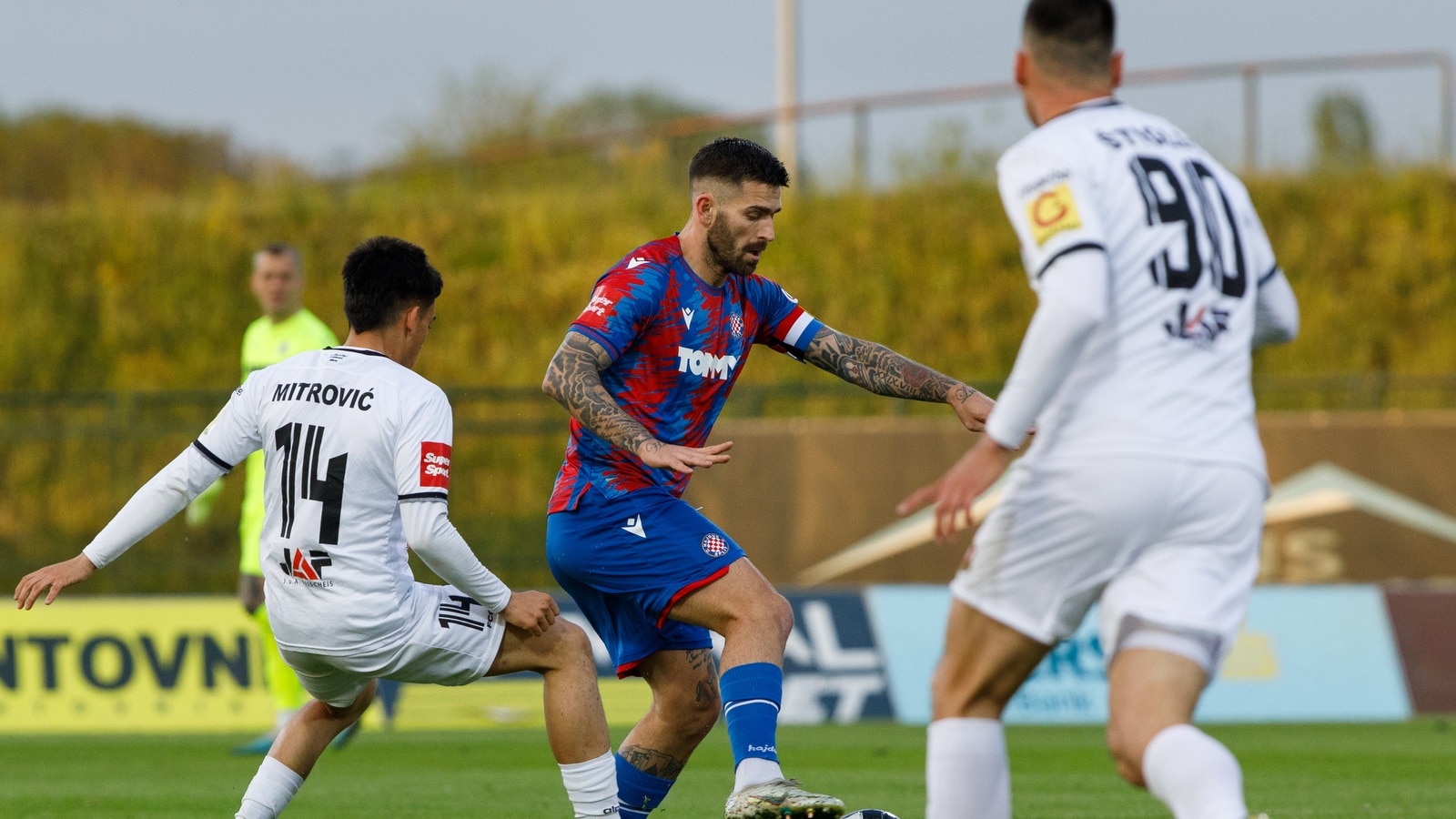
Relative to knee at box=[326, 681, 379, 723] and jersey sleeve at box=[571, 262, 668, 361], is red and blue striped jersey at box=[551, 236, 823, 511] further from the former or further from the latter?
knee at box=[326, 681, 379, 723]

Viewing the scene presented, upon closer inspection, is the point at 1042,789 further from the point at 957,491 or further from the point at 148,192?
the point at 148,192

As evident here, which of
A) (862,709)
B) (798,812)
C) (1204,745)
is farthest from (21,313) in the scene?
(1204,745)

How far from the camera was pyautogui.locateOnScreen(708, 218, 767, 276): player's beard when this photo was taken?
19.1 feet

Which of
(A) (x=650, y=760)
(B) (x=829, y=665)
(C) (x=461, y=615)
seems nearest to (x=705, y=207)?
(C) (x=461, y=615)

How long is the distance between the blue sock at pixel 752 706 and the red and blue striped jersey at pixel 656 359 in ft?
2.25

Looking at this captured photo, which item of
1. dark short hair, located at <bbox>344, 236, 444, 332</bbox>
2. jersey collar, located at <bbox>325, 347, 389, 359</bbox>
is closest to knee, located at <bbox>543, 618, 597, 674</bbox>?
jersey collar, located at <bbox>325, 347, 389, 359</bbox>

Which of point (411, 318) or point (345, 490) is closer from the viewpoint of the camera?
point (345, 490)

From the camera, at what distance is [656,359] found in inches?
227

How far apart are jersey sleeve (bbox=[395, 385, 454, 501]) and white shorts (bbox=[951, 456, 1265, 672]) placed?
1849 mm

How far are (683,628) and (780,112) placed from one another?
16.7m

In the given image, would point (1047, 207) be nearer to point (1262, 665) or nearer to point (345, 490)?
point (345, 490)

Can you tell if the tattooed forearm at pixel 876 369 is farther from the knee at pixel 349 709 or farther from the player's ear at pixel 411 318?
the knee at pixel 349 709

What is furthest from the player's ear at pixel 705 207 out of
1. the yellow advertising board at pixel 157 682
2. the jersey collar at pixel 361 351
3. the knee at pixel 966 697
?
the yellow advertising board at pixel 157 682

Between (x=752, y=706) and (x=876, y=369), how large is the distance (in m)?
1.43
